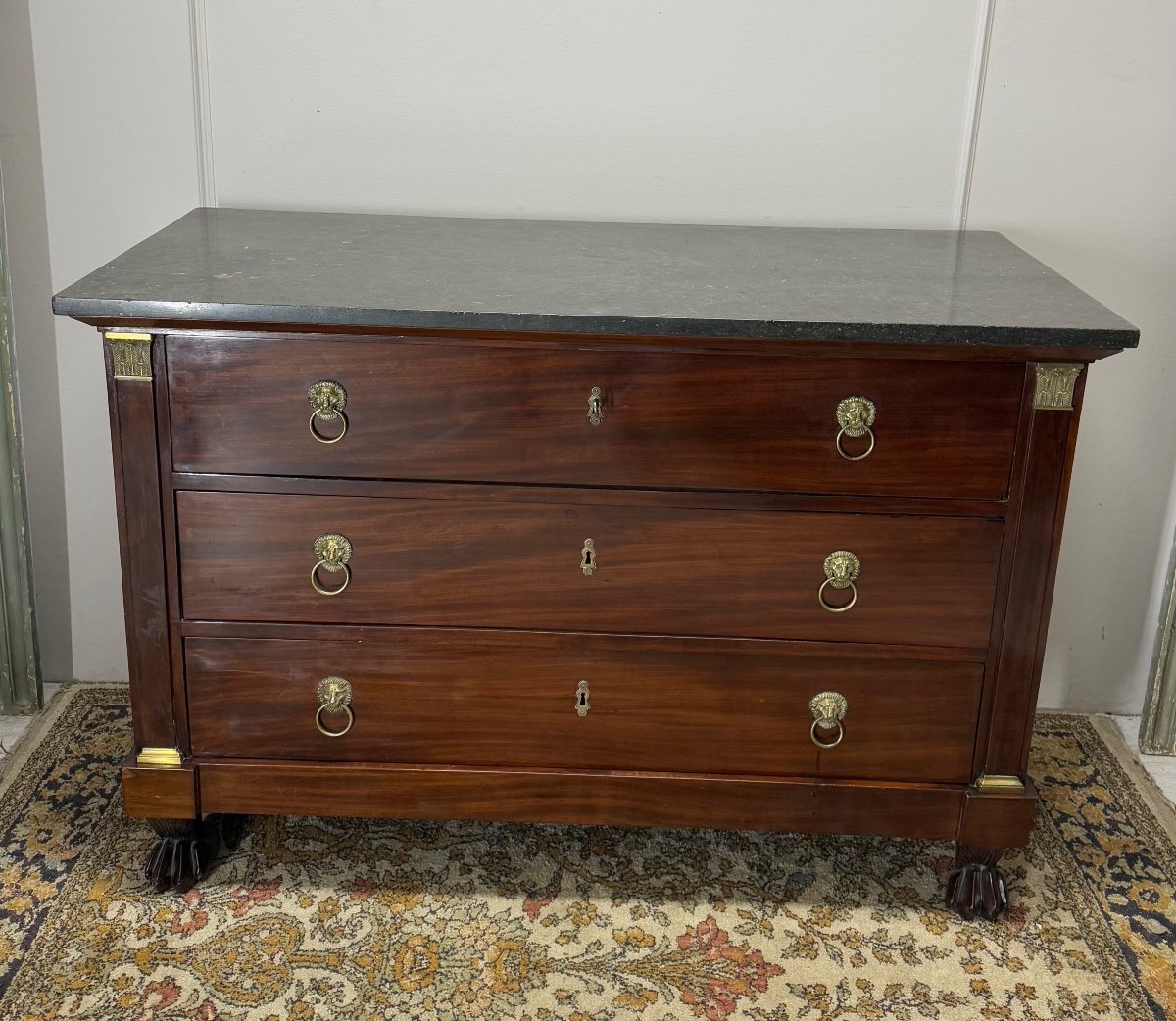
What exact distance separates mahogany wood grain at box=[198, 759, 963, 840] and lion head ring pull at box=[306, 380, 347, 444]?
552 millimetres

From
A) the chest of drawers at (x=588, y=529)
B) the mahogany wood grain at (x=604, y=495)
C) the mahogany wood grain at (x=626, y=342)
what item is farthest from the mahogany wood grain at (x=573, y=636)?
the mahogany wood grain at (x=626, y=342)

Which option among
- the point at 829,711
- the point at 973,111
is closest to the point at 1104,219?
the point at 973,111

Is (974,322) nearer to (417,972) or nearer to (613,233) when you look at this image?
(613,233)

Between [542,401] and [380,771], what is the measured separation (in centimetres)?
64

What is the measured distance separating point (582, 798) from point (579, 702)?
0.54 ft

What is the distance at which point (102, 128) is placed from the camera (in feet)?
7.52

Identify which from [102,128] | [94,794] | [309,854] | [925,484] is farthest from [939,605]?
[102,128]

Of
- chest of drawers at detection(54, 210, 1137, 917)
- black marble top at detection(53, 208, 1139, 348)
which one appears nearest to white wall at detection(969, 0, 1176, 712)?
black marble top at detection(53, 208, 1139, 348)

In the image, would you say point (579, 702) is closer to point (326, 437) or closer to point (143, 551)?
point (326, 437)

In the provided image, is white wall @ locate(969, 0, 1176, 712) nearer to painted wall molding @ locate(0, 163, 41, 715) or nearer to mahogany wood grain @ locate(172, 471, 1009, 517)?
mahogany wood grain @ locate(172, 471, 1009, 517)

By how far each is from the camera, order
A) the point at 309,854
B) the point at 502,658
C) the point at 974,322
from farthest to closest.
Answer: the point at 309,854 < the point at 502,658 < the point at 974,322

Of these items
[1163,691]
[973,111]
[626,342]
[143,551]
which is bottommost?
[1163,691]

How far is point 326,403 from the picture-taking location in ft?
5.77

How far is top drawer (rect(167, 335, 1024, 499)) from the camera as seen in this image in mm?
1736
